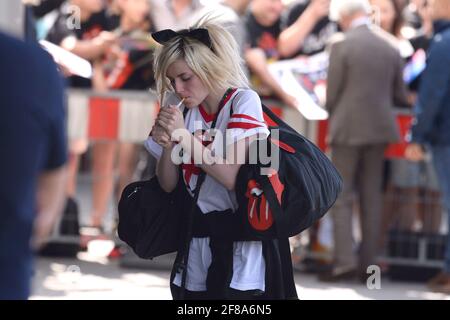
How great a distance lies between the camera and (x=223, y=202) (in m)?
4.27

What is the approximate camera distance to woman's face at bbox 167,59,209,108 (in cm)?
419

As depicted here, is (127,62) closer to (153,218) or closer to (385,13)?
(385,13)

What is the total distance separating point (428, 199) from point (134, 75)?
7.70 ft

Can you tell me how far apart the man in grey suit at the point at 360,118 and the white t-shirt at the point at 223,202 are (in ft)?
13.6

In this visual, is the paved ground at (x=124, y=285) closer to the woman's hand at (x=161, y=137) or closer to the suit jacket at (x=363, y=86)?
the suit jacket at (x=363, y=86)

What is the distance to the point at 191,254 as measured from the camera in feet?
14.2

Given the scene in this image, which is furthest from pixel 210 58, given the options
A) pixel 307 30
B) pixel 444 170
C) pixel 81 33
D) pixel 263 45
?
pixel 81 33

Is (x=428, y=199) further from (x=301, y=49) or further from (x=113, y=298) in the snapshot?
(x=113, y=298)

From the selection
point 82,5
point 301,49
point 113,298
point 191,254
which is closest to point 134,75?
point 82,5

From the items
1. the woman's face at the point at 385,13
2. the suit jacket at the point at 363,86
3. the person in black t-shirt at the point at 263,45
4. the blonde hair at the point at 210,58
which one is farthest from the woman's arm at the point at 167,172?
the woman's face at the point at 385,13

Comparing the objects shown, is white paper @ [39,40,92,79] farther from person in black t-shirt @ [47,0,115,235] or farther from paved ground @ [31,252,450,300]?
paved ground @ [31,252,450,300]

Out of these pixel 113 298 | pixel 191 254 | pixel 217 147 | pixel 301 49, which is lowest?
pixel 113 298

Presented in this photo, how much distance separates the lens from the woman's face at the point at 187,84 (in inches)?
165
